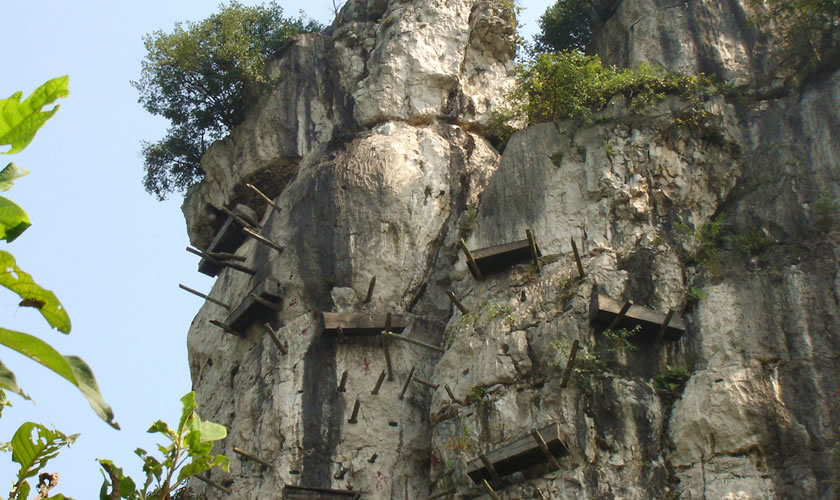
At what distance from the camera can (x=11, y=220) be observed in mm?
3412

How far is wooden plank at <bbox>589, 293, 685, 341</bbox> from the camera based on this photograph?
1402 cm

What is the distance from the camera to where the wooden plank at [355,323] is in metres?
15.7

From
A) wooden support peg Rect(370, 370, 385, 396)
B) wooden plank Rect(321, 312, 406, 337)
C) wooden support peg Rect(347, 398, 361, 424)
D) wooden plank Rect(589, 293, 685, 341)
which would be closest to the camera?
wooden plank Rect(589, 293, 685, 341)

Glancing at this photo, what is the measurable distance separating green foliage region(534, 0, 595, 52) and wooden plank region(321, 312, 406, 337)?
8.64m

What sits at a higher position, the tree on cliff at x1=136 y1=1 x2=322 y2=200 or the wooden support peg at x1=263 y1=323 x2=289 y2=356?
the tree on cliff at x1=136 y1=1 x2=322 y2=200

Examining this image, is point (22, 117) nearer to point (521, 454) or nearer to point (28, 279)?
point (28, 279)

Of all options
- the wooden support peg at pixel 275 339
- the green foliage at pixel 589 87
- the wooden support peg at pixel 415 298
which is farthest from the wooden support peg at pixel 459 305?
the green foliage at pixel 589 87

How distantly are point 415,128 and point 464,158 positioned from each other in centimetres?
115

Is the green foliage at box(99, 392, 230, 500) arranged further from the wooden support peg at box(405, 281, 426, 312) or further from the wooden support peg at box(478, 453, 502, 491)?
the wooden support peg at box(405, 281, 426, 312)

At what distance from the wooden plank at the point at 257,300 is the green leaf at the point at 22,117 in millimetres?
13246

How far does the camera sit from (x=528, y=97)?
59.3 ft

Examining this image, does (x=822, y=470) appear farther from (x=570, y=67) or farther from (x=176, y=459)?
(x=176, y=459)

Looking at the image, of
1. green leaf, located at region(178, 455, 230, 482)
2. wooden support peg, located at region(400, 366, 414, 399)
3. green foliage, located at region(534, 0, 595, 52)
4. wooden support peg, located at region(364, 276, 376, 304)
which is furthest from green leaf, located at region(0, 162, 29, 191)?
green foliage, located at region(534, 0, 595, 52)

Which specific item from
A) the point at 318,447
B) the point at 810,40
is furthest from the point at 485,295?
the point at 810,40
